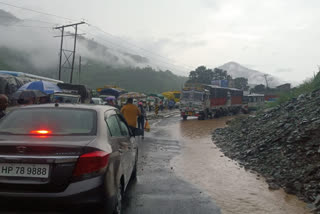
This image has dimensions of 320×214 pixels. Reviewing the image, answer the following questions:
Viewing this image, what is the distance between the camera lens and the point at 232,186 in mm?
7133

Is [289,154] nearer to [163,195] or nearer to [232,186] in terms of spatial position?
[232,186]

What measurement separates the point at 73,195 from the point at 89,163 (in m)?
0.34

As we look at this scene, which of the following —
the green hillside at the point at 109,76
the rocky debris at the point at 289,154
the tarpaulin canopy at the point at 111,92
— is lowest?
the rocky debris at the point at 289,154

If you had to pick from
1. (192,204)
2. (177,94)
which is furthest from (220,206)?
(177,94)

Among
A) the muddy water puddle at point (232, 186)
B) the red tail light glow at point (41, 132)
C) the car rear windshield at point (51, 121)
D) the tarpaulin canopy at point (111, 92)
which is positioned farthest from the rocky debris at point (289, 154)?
the tarpaulin canopy at point (111, 92)

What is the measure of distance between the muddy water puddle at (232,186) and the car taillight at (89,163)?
282 centimetres

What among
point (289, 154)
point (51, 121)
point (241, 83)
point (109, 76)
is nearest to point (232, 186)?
point (289, 154)

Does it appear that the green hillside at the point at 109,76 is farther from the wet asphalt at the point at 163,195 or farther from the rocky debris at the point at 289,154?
the wet asphalt at the point at 163,195

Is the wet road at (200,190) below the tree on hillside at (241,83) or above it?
below

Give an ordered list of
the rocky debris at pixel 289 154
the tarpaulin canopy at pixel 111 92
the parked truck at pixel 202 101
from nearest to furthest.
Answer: the rocky debris at pixel 289 154 → the parked truck at pixel 202 101 → the tarpaulin canopy at pixel 111 92

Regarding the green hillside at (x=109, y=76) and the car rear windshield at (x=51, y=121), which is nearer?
the car rear windshield at (x=51, y=121)

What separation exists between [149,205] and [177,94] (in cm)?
5234

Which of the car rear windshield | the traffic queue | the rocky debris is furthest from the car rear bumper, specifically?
the rocky debris

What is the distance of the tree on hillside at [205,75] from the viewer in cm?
9081
